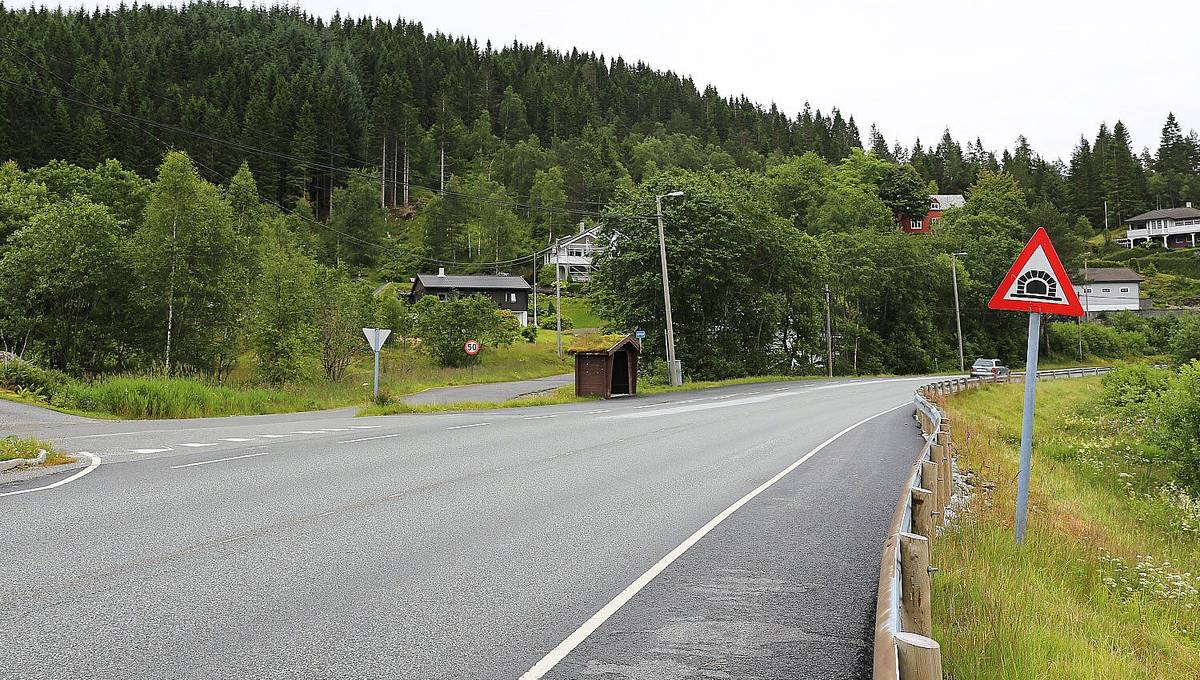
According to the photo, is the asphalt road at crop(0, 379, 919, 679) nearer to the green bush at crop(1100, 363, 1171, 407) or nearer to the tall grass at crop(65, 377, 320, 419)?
the tall grass at crop(65, 377, 320, 419)

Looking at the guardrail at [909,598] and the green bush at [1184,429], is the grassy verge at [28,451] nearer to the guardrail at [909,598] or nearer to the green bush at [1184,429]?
the guardrail at [909,598]

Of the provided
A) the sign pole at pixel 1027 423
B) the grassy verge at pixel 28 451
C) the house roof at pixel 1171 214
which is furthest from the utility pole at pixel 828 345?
the house roof at pixel 1171 214

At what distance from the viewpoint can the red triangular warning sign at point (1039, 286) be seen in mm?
8039

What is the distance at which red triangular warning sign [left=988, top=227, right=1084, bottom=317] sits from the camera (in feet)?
26.4

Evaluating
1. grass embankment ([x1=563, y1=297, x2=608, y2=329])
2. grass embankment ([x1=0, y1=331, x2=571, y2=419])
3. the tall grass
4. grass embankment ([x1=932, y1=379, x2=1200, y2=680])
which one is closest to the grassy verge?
grass embankment ([x1=0, y1=331, x2=571, y2=419])

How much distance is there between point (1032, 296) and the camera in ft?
27.2

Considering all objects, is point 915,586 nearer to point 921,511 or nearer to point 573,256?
point 921,511

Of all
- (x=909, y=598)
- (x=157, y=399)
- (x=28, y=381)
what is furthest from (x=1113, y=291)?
(x=909, y=598)

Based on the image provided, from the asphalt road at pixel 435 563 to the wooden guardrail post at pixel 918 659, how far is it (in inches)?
71.4

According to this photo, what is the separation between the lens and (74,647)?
488 centimetres

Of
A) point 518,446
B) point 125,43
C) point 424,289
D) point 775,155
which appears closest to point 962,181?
point 775,155

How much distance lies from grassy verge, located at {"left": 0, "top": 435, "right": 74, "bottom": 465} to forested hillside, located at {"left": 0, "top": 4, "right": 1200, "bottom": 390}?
23.4 metres

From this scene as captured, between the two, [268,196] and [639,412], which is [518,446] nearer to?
[639,412]

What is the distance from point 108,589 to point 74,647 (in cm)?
135
